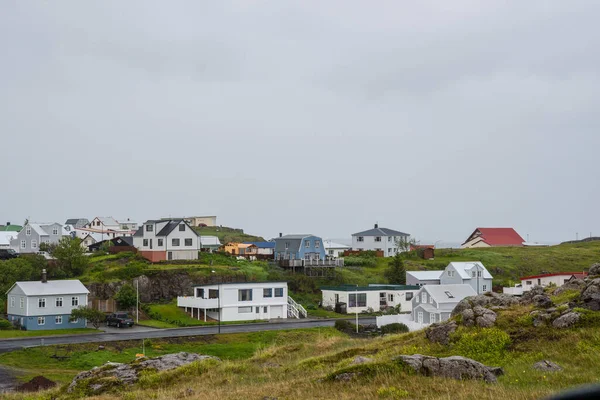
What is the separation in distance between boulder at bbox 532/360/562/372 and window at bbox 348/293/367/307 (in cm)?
5608

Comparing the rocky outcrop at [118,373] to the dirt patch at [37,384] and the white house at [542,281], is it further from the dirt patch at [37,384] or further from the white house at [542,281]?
the white house at [542,281]

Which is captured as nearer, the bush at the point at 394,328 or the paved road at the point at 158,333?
the paved road at the point at 158,333

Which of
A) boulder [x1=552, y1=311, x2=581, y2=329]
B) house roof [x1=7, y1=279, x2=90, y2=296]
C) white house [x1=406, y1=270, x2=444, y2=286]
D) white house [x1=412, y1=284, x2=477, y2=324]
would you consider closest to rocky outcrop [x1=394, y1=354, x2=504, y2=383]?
boulder [x1=552, y1=311, x2=581, y2=329]

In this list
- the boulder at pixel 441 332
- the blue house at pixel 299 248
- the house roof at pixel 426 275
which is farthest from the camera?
the blue house at pixel 299 248

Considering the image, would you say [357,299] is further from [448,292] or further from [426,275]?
[448,292]

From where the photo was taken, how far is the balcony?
70750mm

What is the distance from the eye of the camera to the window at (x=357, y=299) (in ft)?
255

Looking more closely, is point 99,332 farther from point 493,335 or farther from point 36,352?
point 493,335

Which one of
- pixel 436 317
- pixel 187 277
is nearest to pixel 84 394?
→ pixel 436 317

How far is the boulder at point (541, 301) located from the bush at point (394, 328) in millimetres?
31350

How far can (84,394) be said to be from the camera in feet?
87.2

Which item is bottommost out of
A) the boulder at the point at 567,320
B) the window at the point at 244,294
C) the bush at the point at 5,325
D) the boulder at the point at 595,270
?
the bush at the point at 5,325

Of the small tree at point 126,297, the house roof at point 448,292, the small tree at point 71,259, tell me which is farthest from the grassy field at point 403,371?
the small tree at point 71,259

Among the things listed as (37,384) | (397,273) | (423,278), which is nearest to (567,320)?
(37,384)
